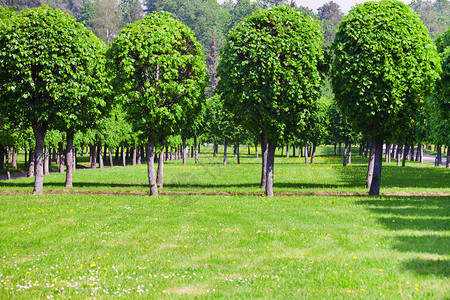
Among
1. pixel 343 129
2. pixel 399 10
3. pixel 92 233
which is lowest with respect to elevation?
pixel 92 233

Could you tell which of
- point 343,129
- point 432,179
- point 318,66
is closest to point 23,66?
point 318,66

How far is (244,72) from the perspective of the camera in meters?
23.9

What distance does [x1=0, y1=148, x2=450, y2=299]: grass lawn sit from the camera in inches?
351

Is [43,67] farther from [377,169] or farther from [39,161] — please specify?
[377,169]

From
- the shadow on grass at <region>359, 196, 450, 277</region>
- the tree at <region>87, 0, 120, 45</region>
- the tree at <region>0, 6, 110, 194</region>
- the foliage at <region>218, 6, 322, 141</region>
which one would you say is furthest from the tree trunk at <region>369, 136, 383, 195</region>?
the tree at <region>87, 0, 120, 45</region>

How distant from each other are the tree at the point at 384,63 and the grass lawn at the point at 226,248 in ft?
20.5

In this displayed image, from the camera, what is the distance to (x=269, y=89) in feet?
77.5

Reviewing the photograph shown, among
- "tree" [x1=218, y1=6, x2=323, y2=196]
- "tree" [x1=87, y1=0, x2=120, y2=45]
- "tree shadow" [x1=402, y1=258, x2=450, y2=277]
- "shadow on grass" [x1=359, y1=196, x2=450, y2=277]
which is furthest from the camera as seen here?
"tree" [x1=87, y1=0, x2=120, y2=45]

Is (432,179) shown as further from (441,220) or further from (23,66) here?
(23,66)

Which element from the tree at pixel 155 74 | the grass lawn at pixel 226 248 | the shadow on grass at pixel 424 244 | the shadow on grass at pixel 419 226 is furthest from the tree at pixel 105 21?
the shadow on grass at pixel 424 244

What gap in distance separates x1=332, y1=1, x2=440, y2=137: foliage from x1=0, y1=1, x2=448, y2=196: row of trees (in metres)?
0.07

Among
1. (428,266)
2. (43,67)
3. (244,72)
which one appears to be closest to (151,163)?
(244,72)

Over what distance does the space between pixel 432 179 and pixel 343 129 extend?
22134mm

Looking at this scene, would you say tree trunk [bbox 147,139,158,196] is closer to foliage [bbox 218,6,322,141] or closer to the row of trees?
the row of trees
